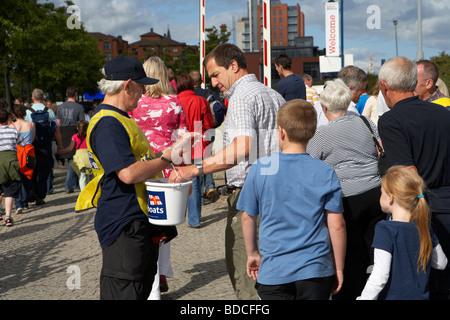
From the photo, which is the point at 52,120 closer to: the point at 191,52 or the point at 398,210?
the point at 398,210

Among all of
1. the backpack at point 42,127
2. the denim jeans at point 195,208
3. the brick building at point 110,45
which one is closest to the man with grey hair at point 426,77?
the denim jeans at point 195,208

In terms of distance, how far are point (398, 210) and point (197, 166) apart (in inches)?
50.0

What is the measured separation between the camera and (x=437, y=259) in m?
3.15

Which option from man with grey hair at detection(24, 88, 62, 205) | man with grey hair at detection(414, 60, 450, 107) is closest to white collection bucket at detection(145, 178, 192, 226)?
man with grey hair at detection(414, 60, 450, 107)

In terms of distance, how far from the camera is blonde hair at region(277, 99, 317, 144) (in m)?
2.93

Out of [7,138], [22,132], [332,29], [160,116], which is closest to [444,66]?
[332,29]

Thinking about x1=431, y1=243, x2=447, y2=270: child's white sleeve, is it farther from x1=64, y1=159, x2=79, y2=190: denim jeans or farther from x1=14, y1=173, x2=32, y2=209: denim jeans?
x1=64, y1=159, x2=79, y2=190: denim jeans

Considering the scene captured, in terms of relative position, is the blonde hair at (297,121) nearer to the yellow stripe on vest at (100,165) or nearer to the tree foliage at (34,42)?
the yellow stripe on vest at (100,165)

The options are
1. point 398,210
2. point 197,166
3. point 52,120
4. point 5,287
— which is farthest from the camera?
point 52,120

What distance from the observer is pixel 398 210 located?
3.15 meters

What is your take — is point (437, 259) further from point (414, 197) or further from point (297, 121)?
point (297, 121)
